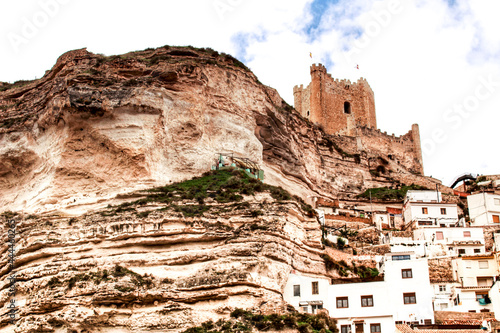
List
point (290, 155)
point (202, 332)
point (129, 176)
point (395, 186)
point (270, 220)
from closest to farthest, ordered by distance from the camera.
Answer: point (202, 332), point (270, 220), point (129, 176), point (290, 155), point (395, 186)

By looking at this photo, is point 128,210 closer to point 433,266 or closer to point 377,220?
point 433,266

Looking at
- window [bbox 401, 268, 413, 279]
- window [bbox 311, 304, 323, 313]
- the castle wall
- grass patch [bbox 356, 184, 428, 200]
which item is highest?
the castle wall

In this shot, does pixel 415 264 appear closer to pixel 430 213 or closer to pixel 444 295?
pixel 444 295

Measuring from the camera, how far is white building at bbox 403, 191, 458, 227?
4756 centimetres

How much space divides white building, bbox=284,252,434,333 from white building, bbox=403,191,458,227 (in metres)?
13.4

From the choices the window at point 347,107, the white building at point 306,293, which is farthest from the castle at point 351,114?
the white building at point 306,293

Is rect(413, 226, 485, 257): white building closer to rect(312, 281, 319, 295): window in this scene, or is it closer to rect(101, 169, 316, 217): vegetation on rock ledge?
rect(101, 169, 316, 217): vegetation on rock ledge

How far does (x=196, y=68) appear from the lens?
45.8m

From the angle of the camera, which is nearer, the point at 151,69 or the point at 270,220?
the point at 270,220

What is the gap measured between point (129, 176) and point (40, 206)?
5151mm

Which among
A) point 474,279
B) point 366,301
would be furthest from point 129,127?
point 474,279

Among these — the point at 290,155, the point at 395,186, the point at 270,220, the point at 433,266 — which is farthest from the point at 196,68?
the point at 395,186

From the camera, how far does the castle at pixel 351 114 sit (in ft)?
231

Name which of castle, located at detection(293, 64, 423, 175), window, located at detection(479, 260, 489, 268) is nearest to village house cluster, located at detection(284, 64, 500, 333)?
window, located at detection(479, 260, 489, 268)
